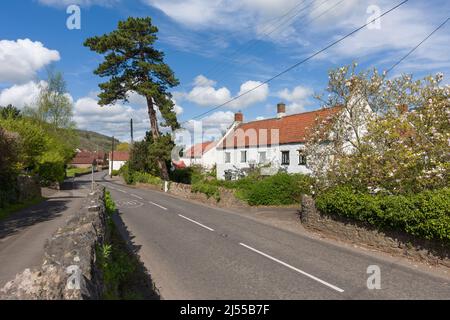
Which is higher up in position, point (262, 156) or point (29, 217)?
point (262, 156)

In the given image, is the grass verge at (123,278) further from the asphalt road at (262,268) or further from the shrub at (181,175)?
the shrub at (181,175)

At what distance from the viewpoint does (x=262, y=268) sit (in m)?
10.2

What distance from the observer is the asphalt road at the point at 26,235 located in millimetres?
10320

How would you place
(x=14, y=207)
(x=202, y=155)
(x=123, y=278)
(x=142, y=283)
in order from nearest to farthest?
1. (x=123, y=278)
2. (x=142, y=283)
3. (x=14, y=207)
4. (x=202, y=155)

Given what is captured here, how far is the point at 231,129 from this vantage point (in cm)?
4862

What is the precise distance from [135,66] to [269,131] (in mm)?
15846

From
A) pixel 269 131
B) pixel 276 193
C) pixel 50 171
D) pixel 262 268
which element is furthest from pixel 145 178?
pixel 262 268

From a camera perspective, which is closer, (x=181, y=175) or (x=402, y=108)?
(x=402, y=108)

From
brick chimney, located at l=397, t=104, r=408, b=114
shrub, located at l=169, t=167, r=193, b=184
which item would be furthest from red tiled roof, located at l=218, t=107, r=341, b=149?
brick chimney, located at l=397, t=104, r=408, b=114

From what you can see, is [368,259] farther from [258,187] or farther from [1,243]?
[258,187]

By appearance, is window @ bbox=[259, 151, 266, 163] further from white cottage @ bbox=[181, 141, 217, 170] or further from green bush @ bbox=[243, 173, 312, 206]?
white cottage @ bbox=[181, 141, 217, 170]

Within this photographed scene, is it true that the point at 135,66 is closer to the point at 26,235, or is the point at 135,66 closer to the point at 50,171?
the point at 50,171

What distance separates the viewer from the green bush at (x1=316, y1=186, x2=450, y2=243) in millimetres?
10641
